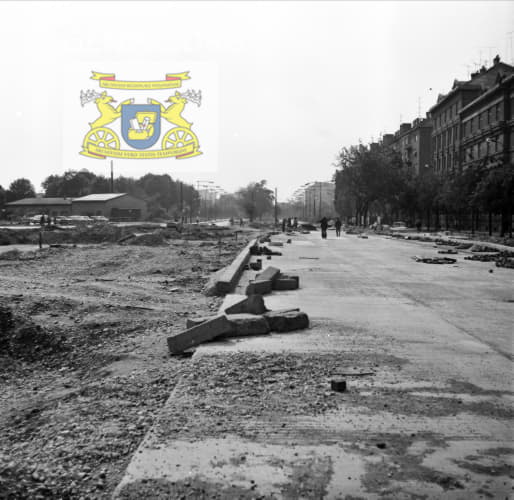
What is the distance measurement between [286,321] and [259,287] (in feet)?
10.9

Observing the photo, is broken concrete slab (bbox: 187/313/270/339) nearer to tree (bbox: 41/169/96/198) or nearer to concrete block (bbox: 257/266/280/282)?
concrete block (bbox: 257/266/280/282)

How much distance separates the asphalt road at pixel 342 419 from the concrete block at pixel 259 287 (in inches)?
107

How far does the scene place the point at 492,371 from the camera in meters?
4.96

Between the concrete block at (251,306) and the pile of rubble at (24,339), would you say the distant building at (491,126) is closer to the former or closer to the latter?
the concrete block at (251,306)

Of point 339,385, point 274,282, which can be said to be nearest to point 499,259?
point 274,282

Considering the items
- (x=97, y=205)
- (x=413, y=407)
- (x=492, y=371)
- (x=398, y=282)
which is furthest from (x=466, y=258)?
(x=97, y=205)

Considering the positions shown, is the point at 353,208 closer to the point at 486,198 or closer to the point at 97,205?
the point at 97,205

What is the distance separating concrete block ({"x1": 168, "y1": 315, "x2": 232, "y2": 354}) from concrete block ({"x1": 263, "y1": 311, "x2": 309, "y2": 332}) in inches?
25.1

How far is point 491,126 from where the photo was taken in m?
49.4

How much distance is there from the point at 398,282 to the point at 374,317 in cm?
476

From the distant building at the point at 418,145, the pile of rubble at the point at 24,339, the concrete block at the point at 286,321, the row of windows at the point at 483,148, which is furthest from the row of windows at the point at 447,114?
the pile of rubble at the point at 24,339

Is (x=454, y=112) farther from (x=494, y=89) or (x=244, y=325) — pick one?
(x=244, y=325)

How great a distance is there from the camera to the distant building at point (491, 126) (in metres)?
46.1

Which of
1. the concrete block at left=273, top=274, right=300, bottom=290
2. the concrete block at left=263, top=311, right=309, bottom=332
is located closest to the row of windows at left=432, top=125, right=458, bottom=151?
the concrete block at left=273, top=274, right=300, bottom=290
